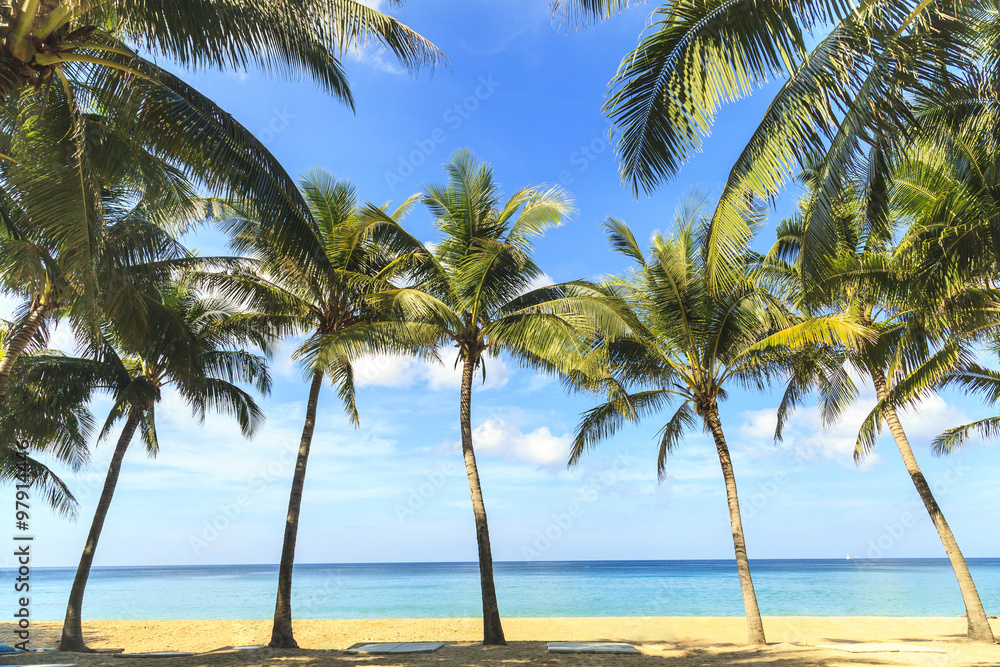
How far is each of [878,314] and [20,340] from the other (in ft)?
45.8

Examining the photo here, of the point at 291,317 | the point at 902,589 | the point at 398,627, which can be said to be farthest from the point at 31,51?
the point at 902,589

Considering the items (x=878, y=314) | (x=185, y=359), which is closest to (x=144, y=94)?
(x=185, y=359)

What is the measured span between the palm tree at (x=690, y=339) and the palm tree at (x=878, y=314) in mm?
1155

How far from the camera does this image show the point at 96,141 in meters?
6.81

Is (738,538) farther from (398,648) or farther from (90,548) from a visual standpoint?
(90,548)

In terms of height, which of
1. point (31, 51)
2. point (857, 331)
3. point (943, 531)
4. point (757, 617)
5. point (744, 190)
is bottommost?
point (757, 617)

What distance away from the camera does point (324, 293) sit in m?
12.0

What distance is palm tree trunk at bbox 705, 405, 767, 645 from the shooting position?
10.5m

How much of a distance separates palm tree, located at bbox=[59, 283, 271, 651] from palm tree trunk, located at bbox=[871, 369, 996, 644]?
1141cm

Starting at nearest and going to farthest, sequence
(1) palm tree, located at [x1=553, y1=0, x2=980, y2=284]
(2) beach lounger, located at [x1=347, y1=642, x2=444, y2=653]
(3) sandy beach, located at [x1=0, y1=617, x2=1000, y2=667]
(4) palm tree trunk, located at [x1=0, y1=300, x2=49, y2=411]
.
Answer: (1) palm tree, located at [x1=553, y1=0, x2=980, y2=284] → (4) palm tree trunk, located at [x1=0, y1=300, x2=49, y2=411] → (3) sandy beach, located at [x1=0, y1=617, x2=1000, y2=667] → (2) beach lounger, located at [x1=347, y1=642, x2=444, y2=653]

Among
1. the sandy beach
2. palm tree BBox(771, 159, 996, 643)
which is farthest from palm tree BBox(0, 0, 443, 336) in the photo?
the sandy beach

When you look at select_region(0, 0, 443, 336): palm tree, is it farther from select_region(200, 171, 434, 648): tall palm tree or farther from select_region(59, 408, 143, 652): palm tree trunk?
select_region(59, 408, 143, 652): palm tree trunk

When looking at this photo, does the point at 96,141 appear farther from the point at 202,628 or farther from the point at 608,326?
the point at 202,628

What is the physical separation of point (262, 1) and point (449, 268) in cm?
692
